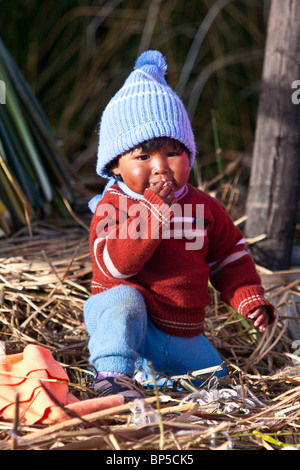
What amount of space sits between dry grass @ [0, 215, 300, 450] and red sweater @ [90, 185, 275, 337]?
211 millimetres

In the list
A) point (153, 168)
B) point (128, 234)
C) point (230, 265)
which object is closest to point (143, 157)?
point (153, 168)

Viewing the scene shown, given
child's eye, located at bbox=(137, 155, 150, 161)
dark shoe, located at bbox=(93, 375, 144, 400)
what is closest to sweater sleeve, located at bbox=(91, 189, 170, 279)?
child's eye, located at bbox=(137, 155, 150, 161)

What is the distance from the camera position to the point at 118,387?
1.53 m

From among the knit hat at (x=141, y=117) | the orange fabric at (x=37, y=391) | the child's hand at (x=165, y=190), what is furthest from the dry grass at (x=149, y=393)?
the knit hat at (x=141, y=117)

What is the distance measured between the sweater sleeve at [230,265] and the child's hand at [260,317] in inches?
1.0

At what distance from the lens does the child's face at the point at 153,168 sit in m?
1.66

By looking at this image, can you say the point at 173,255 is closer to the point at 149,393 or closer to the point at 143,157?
the point at 143,157

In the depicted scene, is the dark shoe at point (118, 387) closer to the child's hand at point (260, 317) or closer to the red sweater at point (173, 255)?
the red sweater at point (173, 255)

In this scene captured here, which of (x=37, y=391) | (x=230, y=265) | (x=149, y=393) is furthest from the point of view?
(x=230, y=265)

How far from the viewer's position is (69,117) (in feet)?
13.0

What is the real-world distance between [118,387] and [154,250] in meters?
0.39

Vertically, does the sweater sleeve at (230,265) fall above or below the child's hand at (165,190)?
below

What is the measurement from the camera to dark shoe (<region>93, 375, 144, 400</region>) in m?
1.50
